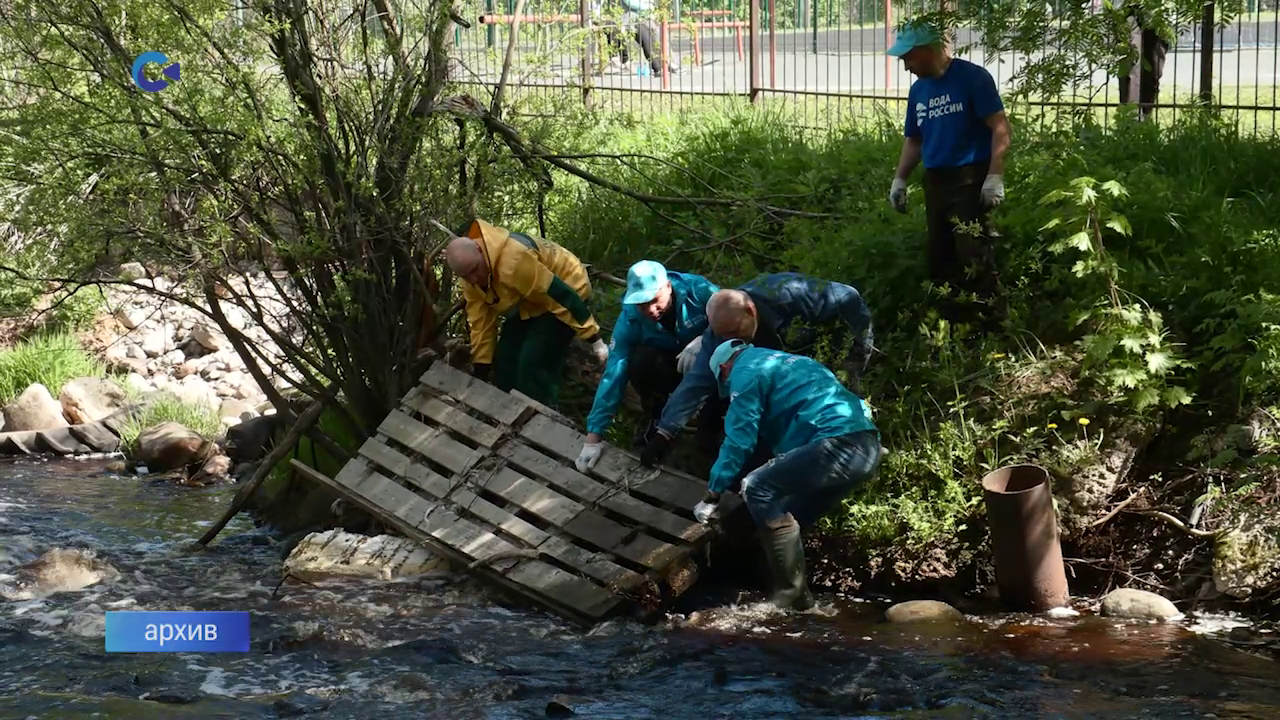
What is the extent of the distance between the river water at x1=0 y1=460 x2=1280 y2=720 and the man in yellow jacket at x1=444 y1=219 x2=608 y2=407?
1.32 meters

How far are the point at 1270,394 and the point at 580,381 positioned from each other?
11.8ft

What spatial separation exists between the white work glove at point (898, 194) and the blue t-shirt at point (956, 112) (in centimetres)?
31

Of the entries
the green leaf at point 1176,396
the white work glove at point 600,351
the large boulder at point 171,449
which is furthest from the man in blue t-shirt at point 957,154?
the large boulder at point 171,449

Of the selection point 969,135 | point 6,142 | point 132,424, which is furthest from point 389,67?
point 132,424

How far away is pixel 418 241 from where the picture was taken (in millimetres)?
8062

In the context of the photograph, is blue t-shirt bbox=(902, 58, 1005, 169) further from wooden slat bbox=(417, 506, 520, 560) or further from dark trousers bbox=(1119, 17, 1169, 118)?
wooden slat bbox=(417, 506, 520, 560)

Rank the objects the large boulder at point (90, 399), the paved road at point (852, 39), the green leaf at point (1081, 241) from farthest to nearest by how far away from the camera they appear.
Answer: the large boulder at point (90, 399) → the paved road at point (852, 39) → the green leaf at point (1081, 241)

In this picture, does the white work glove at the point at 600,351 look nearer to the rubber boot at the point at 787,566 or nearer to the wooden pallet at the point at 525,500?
the wooden pallet at the point at 525,500

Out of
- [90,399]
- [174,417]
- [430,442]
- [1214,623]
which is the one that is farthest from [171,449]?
[1214,623]

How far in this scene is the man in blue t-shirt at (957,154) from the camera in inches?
273

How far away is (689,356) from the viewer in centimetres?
679

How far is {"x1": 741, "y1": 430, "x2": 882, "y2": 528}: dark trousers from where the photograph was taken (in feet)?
20.2

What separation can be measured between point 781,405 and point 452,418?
7.08 ft

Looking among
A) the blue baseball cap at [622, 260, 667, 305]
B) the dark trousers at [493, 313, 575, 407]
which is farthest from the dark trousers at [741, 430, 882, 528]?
the dark trousers at [493, 313, 575, 407]
